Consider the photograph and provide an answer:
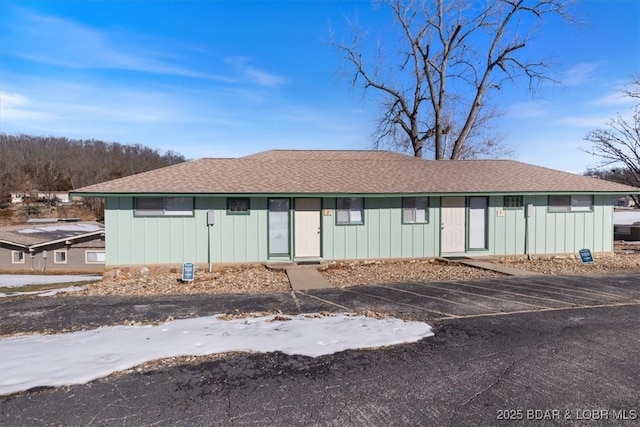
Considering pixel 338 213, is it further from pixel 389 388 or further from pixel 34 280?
pixel 34 280

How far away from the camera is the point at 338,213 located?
12.0 metres

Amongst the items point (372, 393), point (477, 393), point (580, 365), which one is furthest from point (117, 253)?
point (580, 365)

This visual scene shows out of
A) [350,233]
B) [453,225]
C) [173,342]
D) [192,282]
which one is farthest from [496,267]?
[173,342]

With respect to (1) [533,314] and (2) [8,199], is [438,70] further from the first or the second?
(2) [8,199]

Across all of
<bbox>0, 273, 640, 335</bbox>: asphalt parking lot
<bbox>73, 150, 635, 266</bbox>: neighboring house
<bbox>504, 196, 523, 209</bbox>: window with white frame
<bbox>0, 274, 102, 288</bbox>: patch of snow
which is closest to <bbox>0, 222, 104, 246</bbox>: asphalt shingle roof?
<bbox>0, 274, 102, 288</bbox>: patch of snow

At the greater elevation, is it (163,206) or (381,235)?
(163,206)

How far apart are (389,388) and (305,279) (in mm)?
6013

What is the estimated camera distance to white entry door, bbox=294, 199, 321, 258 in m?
11.9

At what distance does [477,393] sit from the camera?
3.63m

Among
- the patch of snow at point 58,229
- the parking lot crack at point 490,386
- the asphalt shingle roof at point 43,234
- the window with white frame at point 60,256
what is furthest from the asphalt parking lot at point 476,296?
the patch of snow at point 58,229

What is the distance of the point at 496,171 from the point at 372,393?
13196mm

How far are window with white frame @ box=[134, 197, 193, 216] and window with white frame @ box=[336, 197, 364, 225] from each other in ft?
14.6

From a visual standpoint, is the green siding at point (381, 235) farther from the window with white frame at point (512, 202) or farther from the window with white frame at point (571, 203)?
the window with white frame at point (571, 203)

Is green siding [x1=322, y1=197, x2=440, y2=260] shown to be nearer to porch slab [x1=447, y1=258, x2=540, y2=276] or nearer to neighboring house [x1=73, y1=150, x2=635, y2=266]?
neighboring house [x1=73, y1=150, x2=635, y2=266]
